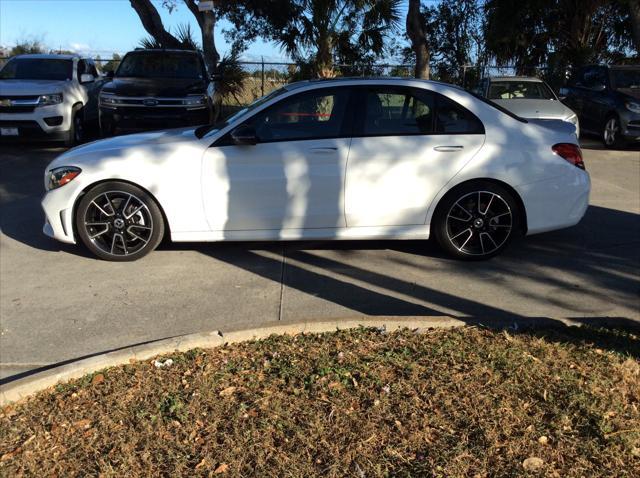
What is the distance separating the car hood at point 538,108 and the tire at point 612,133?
72.8 inches

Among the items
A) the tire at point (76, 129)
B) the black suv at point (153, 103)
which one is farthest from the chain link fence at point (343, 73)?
the black suv at point (153, 103)

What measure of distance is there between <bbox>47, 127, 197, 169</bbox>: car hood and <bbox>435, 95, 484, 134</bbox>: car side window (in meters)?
2.25

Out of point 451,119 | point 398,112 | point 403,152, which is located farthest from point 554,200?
point 398,112

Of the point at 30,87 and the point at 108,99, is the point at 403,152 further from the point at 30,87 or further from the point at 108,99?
the point at 30,87

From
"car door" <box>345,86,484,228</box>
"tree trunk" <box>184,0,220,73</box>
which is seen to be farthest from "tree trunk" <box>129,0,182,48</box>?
"car door" <box>345,86,484,228</box>

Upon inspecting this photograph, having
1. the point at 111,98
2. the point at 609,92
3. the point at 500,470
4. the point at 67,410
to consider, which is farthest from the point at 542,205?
the point at 609,92

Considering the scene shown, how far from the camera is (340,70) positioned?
66.3 feet

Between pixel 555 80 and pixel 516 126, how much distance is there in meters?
15.9

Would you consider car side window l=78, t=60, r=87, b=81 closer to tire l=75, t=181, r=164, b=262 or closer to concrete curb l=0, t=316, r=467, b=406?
tire l=75, t=181, r=164, b=262

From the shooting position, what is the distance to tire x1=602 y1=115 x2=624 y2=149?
529 inches

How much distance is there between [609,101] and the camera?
45.4 feet

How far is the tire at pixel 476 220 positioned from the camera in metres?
5.80

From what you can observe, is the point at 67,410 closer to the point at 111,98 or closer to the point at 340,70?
the point at 111,98

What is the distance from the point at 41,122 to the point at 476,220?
951 centimetres
